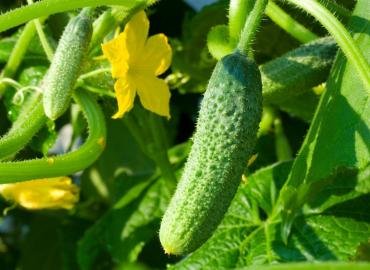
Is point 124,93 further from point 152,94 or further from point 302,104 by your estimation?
point 302,104

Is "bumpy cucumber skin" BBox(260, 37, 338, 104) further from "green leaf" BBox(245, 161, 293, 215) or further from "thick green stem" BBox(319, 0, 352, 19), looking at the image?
"green leaf" BBox(245, 161, 293, 215)

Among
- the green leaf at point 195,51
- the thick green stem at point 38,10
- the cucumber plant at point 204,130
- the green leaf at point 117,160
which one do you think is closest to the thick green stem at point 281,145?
the cucumber plant at point 204,130

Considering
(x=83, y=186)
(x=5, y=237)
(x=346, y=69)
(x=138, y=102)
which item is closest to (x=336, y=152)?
(x=346, y=69)

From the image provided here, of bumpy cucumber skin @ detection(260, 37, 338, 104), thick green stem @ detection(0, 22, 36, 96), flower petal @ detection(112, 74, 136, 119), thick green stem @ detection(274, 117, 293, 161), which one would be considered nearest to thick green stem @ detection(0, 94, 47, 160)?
flower petal @ detection(112, 74, 136, 119)

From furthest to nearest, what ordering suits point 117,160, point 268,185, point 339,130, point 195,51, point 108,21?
point 117,160, point 195,51, point 268,185, point 108,21, point 339,130

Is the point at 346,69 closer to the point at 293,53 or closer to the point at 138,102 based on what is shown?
the point at 293,53

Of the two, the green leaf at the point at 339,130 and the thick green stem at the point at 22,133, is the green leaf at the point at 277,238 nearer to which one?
the green leaf at the point at 339,130

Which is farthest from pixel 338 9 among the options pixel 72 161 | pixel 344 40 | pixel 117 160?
pixel 117 160

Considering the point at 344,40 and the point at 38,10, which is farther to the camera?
the point at 38,10
